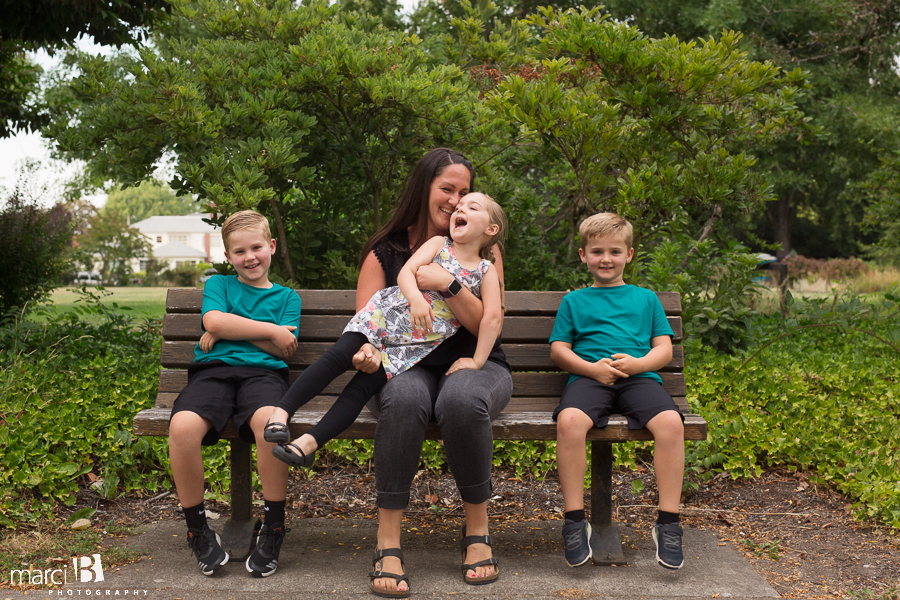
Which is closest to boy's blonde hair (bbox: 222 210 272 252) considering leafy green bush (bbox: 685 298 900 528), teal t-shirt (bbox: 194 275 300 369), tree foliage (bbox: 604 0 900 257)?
teal t-shirt (bbox: 194 275 300 369)

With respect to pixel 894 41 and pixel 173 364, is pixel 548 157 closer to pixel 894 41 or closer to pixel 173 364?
pixel 173 364

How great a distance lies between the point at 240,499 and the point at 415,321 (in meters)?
1.02

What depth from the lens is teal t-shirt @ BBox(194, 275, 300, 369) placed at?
9.07ft

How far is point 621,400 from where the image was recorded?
272 centimetres

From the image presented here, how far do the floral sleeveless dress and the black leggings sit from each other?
5 cm

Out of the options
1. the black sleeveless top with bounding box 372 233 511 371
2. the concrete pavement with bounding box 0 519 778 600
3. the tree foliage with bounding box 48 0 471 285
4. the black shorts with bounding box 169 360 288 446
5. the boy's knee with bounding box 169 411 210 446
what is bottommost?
the concrete pavement with bounding box 0 519 778 600

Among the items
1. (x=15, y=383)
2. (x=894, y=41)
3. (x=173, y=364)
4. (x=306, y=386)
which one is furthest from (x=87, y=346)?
(x=894, y=41)

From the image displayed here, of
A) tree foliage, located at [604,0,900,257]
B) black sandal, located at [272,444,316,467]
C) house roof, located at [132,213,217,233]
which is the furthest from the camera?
house roof, located at [132,213,217,233]

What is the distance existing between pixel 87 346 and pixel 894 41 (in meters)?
15.4

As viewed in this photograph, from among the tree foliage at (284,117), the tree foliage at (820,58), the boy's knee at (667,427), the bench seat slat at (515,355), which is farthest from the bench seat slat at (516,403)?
the tree foliage at (820,58)

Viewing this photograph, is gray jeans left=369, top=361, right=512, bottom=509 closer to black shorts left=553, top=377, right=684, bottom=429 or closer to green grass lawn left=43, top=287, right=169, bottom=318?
black shorts left=553, top=377, right=684, bottom=429

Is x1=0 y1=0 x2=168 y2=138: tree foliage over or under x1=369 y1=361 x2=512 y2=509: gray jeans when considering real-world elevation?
over

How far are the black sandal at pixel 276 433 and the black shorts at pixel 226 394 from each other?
209 mm

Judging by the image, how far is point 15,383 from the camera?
397 cm
